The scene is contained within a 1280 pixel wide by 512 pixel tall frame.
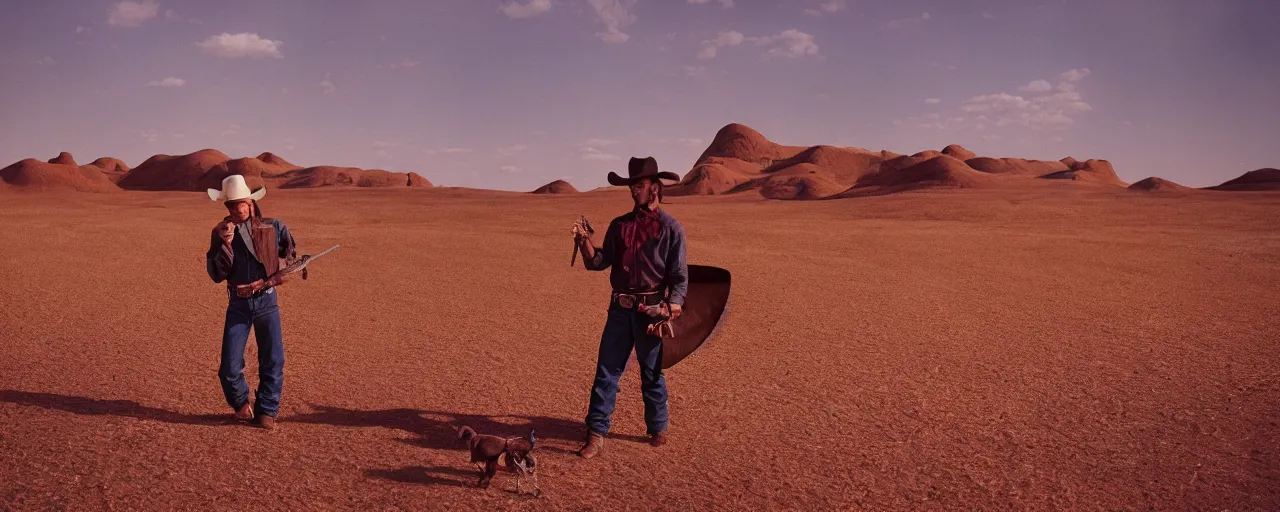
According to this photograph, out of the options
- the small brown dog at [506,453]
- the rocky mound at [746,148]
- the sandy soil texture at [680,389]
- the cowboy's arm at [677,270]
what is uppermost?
the rocky mound at [746,148]

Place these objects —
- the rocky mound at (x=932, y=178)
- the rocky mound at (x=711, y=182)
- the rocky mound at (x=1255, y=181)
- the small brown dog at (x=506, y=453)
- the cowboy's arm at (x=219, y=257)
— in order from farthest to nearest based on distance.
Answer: the rocky mound at (x=711, y=182) → the rocky mound at (x=932, y=178) → the rocky mound at (x=1255, y=181) → the cowboy's arm at (x=219, y=257) → the small brown dog at (x=506, y=453)

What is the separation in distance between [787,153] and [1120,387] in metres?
125

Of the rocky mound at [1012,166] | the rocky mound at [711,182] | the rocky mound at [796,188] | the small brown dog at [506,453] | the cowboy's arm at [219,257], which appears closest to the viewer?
the small brown dog at [506,453]

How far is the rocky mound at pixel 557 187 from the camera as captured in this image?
73.3 meters

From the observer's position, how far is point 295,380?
6586 mm

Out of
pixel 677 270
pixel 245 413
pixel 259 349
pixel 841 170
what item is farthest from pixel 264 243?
pixel 841 170

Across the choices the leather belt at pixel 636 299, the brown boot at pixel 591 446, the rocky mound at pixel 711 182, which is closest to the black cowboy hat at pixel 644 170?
the leather belt at pixel 636 299

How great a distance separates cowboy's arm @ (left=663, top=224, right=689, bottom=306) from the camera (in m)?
4.84

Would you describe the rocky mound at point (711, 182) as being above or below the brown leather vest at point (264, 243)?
above

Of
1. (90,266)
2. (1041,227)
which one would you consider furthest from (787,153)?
(90,266)

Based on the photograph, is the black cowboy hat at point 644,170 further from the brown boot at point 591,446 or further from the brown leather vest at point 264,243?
the brown leather vest at point 264,243

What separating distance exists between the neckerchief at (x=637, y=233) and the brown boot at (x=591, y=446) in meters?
1.00

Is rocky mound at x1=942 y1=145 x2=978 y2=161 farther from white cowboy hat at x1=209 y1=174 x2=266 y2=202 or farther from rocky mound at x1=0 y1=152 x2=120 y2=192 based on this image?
white cowboy hat at x1=209 y1=174 x2=266 y2=202

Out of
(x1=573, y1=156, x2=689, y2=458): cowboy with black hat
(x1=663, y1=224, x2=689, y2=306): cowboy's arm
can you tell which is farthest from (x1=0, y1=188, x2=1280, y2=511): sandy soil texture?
(x1=663, y1=224, x2=689, y2=306): cowboy's arm
